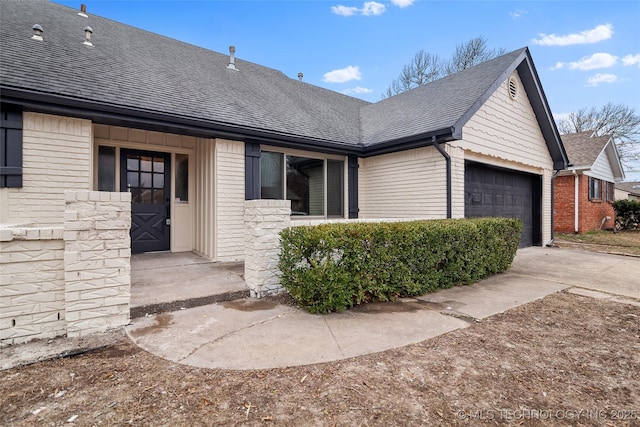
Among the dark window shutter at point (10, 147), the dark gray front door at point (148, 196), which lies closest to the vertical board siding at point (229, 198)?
the dark gray front door at point (148, 196)

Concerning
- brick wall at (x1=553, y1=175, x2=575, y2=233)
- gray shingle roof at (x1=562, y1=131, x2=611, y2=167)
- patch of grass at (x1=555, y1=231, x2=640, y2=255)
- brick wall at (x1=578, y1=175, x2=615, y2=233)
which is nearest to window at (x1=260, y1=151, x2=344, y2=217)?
patch of grass at (x1=555, y1=231, x2=640, y2=255)

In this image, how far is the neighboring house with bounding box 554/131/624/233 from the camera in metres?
13.9

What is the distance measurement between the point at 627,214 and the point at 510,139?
42.9ft

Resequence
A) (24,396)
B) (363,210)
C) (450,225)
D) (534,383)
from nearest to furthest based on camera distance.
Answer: (24,396)
(534,383)
(450,225)
(363,210)

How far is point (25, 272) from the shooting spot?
9.07ft

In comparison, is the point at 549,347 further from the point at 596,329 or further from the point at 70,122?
the point at 70,122

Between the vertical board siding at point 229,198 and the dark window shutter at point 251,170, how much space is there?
9 cm

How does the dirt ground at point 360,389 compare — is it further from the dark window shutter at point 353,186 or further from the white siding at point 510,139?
the dark window shutter at point 353,186

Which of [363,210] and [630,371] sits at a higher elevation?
[363,210]

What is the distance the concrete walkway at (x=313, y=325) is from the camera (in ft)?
8.63

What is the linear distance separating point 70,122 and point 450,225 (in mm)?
6497

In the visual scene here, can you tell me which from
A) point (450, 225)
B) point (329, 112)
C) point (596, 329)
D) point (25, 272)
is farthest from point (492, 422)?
point (329, 112)

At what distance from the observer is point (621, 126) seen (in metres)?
24.2

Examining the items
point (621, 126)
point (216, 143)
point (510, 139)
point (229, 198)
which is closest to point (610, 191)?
point (621, 126)
